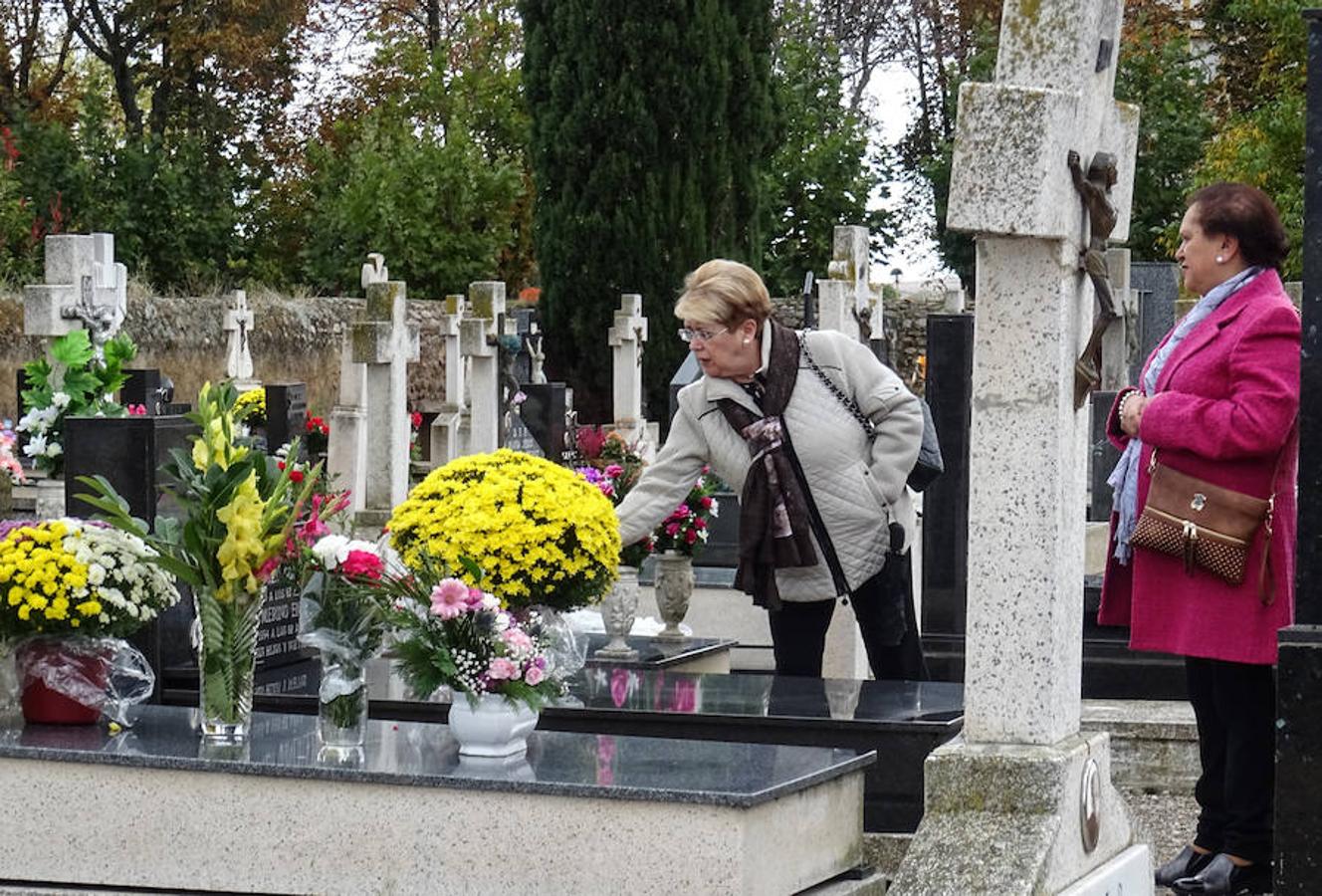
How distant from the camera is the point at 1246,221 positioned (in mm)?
5598

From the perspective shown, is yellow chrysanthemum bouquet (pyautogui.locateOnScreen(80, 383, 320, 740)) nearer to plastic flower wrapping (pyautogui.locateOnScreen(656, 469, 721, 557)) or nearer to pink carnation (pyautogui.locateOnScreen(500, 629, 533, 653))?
pink carnation (pyautogui.locateOnScreen(500, 629, 533, 653))

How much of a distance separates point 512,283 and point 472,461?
85.6 feet

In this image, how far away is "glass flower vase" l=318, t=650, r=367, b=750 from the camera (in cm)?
530

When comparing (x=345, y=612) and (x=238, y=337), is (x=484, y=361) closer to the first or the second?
(x=238, y=337)

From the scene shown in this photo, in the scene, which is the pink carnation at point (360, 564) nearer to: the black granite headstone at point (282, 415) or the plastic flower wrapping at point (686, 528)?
the plastic flower wrapping at point (686, 528)

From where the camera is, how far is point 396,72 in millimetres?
36750

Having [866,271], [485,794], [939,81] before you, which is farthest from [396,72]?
[485,794]

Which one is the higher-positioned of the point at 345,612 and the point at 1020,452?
the point at 1020,452

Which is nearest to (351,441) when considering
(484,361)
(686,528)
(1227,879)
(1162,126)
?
(484,361)

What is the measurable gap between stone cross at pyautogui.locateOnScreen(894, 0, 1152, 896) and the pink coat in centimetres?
63

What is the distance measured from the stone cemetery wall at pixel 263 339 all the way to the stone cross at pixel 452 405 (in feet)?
14.1

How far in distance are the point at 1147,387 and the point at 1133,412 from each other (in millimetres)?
306

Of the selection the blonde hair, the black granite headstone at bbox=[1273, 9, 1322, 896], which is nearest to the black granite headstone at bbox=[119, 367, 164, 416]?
the blonde hair

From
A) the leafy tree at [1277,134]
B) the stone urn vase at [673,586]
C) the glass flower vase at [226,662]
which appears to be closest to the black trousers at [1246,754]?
the glass flower vase at [226,662]
